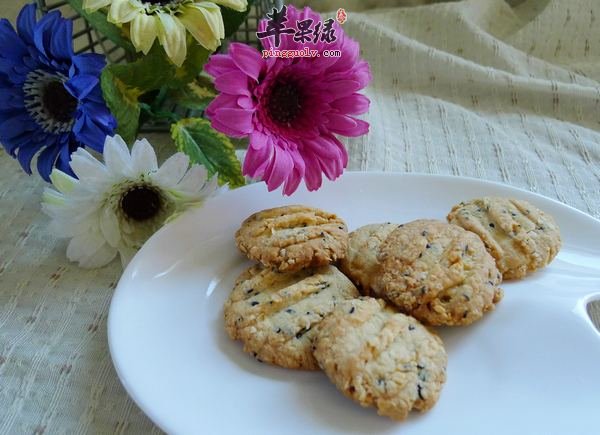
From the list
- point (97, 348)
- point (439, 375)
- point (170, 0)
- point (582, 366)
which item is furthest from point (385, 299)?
point (170, 0)

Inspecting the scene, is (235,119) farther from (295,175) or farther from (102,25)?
(102,25)

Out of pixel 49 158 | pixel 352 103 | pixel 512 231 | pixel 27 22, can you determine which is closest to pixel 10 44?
pixel 27 22

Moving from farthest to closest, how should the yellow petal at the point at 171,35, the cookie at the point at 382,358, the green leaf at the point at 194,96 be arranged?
1. the green leaf at the point at 194,96
2. the yellow petal at the point at 171,35
3. the cookie at the point at 382,358

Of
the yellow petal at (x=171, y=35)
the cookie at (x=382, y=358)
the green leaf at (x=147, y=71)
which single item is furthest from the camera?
the green leaf at (x=147, y=71)

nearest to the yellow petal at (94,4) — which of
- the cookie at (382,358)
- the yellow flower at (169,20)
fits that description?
the yellow flower at (169,20)

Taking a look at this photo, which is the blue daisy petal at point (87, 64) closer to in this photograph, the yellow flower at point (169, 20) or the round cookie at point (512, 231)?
the yellow flower at point (169, 20)

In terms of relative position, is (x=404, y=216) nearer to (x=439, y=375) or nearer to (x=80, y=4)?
(x=439, y=375)
